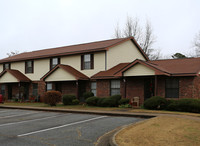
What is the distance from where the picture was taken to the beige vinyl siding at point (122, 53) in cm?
2392

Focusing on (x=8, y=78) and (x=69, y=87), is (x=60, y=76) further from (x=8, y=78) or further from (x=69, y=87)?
(x=8, y=78)

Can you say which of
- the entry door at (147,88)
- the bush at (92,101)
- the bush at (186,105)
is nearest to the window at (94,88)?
the bush at (92,101)

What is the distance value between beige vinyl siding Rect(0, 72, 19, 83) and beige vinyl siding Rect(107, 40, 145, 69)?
12365 mm

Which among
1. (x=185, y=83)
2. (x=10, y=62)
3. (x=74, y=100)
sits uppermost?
(x=10, y=62)

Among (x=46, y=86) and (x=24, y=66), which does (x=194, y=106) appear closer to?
(x=46, y=86)

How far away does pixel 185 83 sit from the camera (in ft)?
59.1

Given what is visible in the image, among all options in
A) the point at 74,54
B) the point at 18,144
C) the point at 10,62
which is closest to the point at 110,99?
the point at 74,54

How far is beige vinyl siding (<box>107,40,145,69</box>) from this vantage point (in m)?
23.9

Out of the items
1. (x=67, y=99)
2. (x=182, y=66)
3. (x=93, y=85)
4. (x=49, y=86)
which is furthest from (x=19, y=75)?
(x=182, y=66)

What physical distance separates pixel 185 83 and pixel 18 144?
14080 mm

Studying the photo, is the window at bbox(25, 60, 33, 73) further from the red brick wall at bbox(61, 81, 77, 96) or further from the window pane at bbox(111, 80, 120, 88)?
the window pane at bbox(111, 80, 120, 88)

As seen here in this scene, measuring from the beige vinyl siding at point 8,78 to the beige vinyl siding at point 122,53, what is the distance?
487 inches

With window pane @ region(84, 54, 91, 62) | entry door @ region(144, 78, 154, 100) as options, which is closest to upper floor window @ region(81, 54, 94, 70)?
window pane @ region(84, 54, 91, 62)

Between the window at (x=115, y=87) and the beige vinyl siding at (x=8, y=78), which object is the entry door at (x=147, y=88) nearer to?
the window at (x=115, y=87)
